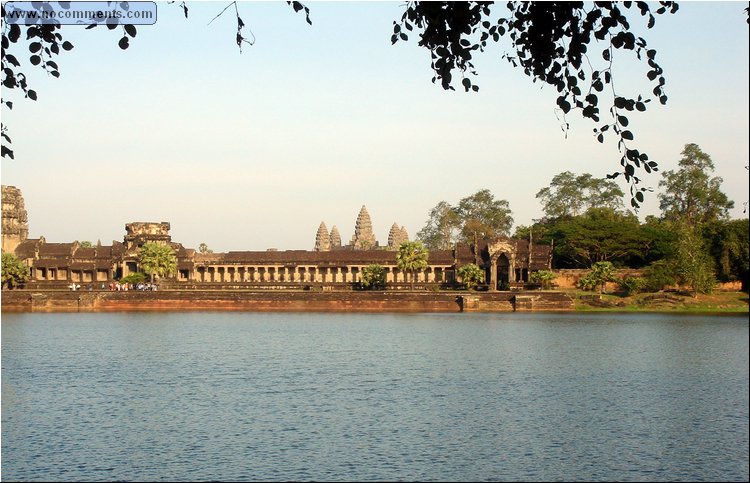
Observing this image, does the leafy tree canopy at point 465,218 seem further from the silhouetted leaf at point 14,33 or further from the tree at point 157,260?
the silhouetted leaf at point 14,33

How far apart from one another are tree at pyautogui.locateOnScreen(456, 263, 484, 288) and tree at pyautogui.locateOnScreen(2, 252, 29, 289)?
38.3 m

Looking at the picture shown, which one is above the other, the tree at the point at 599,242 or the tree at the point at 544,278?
the tree at the point at 599,242

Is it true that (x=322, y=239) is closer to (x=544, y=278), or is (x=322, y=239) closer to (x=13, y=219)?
(x=13, y=219)

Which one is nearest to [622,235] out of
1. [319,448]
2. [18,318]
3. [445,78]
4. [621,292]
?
[621,292]

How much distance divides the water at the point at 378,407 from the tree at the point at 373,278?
29153mm

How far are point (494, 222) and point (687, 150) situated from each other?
25703 mm

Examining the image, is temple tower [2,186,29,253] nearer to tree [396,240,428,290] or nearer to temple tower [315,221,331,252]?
tree [396,240,428,290]

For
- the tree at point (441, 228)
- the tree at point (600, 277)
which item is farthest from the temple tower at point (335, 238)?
the tree at point (600, 277)

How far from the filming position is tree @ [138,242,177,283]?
266ft

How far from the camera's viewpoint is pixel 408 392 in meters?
28.5

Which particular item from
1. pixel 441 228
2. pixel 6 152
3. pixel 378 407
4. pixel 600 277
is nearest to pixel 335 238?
pixel 441 228

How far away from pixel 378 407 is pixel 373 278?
51243mm

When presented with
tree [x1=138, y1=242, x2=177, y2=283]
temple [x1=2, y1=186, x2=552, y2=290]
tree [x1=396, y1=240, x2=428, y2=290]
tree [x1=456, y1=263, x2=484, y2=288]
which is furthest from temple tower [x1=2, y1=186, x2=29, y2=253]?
tree [x1=456, y1=263, x2=484, y2=288]

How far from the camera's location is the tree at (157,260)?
81000 millimetres
